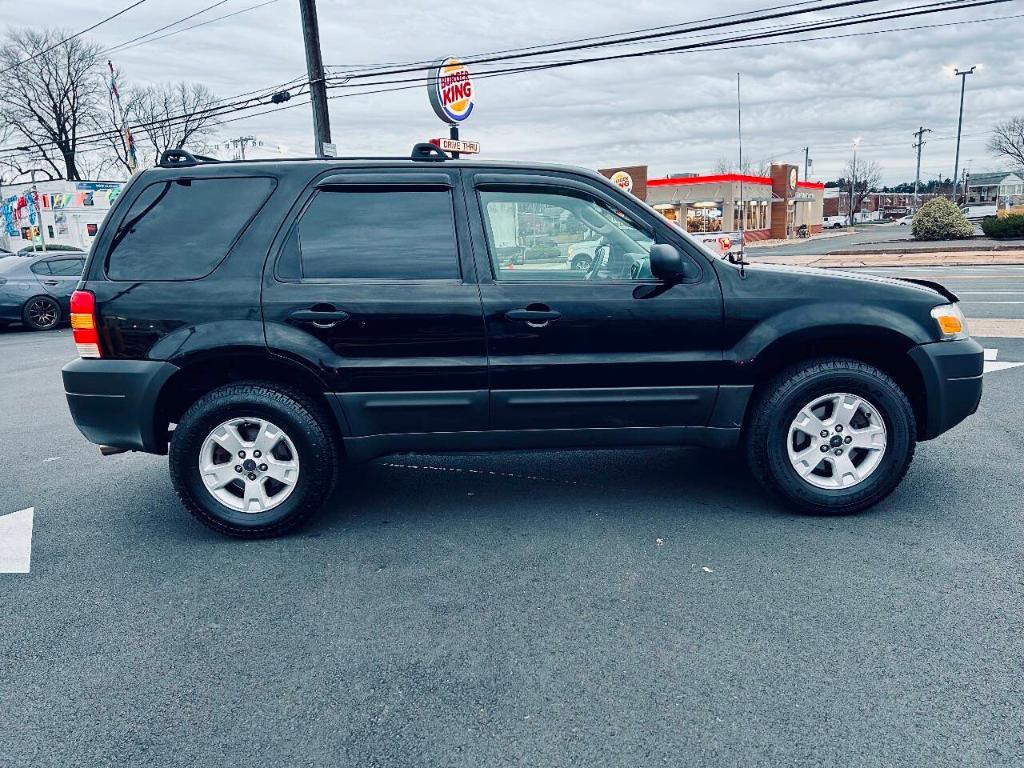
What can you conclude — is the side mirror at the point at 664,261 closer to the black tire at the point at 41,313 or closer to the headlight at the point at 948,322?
the headlight at the point at 948,322

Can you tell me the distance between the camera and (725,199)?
47625 millimetres

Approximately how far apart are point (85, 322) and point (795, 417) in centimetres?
367

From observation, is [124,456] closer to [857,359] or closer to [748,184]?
[857,359]

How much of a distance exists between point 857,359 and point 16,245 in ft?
170

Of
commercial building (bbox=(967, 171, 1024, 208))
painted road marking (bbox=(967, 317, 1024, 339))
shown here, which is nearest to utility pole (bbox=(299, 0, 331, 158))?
painted road marking (bbox=(967, 317, 1024, 339))

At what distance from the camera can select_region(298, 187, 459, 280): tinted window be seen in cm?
409

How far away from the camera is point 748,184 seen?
162ft

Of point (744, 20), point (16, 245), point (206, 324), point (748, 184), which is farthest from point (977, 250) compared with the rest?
point (16, 245)

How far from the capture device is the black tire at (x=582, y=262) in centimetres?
425

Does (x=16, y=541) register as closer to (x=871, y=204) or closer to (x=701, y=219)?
(x=701, y=219)

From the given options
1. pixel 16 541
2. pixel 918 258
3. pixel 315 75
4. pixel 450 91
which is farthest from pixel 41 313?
pixel 918 258

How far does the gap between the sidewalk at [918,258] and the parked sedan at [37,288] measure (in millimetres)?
17077

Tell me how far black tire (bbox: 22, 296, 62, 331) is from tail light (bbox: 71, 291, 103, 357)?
12.1 meters

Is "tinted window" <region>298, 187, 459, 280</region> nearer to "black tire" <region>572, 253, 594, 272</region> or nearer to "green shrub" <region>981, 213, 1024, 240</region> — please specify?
"black tire" <region>572, 253, 594, 272</region>
